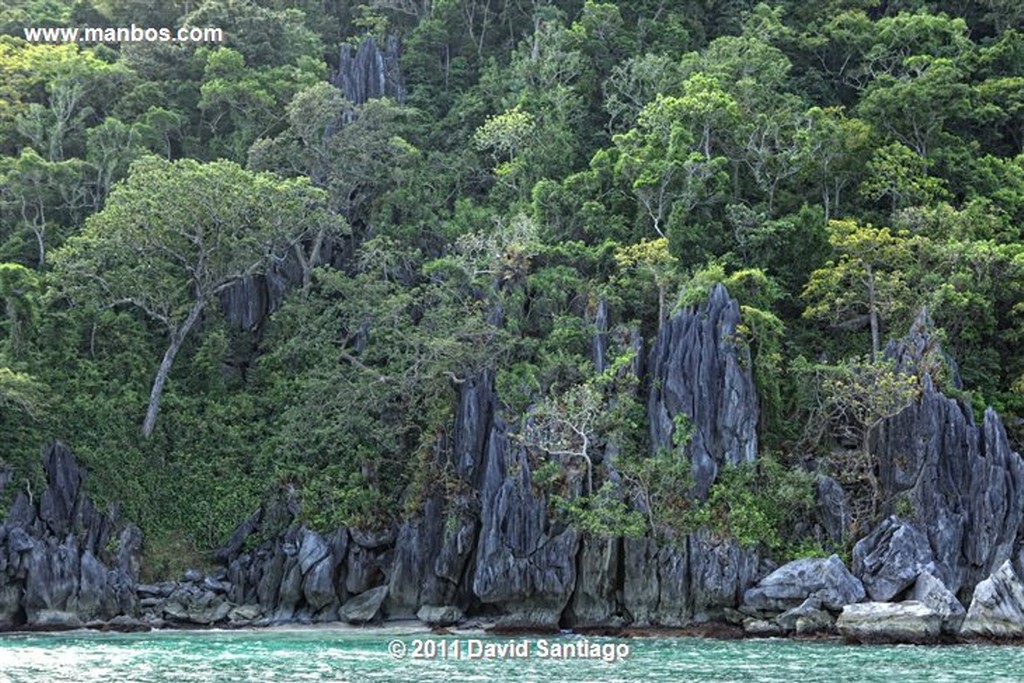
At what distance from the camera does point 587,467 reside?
36500 millimetres

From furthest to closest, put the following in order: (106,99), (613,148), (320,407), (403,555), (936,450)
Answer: (106,99) → (613,148) → (320,407) → (403,555) → (936,450)

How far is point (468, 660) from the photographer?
28.1 metres

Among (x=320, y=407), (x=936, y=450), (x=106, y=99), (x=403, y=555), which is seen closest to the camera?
(x=936, y=450)

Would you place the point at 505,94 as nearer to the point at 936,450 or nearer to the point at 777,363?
the point at 777,363

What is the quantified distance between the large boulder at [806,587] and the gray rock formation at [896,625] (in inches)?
51.5

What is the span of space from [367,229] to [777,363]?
1606 cm

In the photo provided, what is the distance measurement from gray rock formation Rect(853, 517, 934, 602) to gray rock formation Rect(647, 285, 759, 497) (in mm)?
3864

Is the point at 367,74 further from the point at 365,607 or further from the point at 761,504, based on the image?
the point at 761,504

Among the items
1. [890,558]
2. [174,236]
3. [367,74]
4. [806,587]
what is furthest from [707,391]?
[367,74]

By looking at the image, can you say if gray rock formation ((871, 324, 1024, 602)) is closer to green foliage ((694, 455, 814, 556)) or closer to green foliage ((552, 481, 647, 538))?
green foliage ((694, 455, 814, 556))

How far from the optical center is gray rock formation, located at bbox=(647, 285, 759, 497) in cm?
3647

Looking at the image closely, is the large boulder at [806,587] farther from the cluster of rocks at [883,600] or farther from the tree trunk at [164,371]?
the tree trunk at [164,371]

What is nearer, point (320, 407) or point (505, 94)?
point (320, 407)

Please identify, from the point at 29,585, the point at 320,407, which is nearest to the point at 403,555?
the point at 320,407
